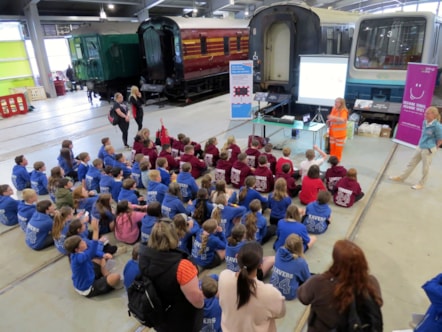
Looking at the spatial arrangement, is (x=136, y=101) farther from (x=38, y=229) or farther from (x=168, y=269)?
(x=168, y=269)

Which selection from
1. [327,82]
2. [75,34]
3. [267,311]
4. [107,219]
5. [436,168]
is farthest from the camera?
[75,34]

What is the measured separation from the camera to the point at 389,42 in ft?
28.0

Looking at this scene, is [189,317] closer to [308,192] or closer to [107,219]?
[107,219]

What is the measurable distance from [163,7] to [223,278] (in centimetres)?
2243

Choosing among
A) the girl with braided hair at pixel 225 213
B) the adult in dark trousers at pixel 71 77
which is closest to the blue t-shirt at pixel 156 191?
the girl with braided hair at pixel 225 213

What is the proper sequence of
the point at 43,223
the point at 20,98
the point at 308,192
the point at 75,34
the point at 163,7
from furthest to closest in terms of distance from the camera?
1. the point at 163,7
2. the point at 75,34
3. the point at 20,98
4. the point at 308,192
5. the point at 43,223

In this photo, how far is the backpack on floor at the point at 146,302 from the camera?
2.18 meters

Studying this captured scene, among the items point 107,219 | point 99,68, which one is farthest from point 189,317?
point 99,68

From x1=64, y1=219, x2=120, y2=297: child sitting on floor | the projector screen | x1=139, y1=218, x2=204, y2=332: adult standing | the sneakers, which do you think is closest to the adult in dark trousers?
the projector screen

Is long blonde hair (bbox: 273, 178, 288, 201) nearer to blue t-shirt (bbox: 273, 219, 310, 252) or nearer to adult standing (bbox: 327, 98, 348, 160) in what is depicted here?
blue t-shirt (bbox: 273, 219, 310, 252)

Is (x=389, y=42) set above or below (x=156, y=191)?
above

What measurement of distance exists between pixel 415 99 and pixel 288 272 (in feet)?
17.9

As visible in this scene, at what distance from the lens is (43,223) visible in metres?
4.30

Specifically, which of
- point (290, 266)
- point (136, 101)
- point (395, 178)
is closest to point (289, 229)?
point (290, 266)
